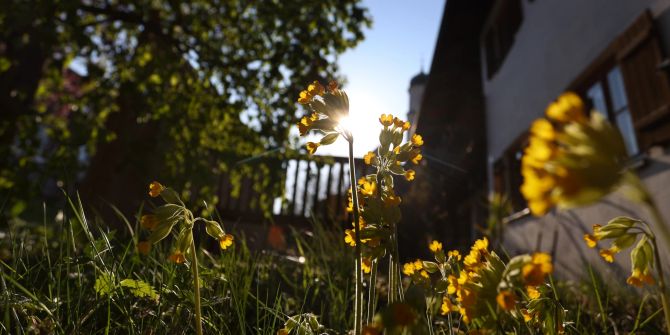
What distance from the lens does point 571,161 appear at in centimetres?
56

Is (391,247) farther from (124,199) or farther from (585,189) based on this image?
(124,199)

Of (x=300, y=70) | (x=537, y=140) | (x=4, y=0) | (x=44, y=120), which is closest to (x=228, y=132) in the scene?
(x=300, y=70)

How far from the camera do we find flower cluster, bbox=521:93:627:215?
53cm

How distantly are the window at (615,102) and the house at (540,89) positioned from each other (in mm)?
11

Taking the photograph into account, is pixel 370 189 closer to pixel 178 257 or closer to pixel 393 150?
pixel 393 150

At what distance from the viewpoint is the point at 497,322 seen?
78 centimetres

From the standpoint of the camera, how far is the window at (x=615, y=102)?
4418mm

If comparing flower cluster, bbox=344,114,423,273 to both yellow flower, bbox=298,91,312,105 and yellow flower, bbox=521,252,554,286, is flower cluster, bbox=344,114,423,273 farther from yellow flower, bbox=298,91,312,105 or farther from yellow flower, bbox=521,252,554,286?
yellow flower, bbox=521,252,554,286

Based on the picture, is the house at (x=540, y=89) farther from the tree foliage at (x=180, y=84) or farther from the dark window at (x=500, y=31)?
the tree foliage at (x=180, y=84)

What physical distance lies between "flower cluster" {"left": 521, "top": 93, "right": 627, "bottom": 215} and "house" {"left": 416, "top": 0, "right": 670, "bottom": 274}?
51cm

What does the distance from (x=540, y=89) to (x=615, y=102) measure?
1.86 meters

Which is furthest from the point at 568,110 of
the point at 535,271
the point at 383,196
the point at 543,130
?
the point at 383,196

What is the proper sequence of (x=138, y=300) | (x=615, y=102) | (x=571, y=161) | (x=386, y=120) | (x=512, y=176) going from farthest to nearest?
(x=512, y=176) → (x=615, y=102) → (x=138, y=300) → (x=386, y=120) → (x=571, y=161)

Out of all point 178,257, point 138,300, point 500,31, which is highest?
point 500,31
